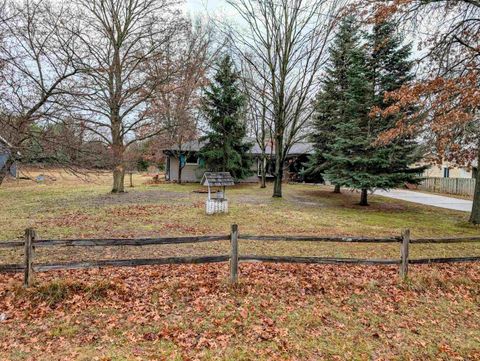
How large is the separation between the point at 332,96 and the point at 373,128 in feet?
20.6

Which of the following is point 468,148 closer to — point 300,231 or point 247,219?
point 300,231

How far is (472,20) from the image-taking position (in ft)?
30.9

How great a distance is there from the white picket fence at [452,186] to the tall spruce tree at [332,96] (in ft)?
32.8

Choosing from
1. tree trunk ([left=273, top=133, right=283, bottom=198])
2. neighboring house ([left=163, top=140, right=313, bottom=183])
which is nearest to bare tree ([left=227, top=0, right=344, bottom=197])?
tree trunk ([left=273, top=133, right=283, bottom=198])

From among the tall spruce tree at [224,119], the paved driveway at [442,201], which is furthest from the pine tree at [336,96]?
the tall spruce tree at [224,119]

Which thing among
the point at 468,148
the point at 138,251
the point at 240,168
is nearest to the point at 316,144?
the point at 240,168

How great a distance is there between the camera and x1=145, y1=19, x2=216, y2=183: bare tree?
19625mm

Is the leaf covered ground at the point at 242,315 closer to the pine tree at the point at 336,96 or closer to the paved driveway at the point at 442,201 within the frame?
the pine tree at the point at 336,96

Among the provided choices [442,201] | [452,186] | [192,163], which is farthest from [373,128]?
[452,186]

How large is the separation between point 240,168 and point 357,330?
69.5 ft

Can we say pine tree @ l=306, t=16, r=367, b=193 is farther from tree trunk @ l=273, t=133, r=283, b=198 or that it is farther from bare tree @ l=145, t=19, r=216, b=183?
bare tree @ l=145, t=19, r=216, b=183

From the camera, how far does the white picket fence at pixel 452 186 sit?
25.9 meters

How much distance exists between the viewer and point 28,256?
510cm

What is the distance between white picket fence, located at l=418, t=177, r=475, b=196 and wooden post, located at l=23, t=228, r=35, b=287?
2693 cm
